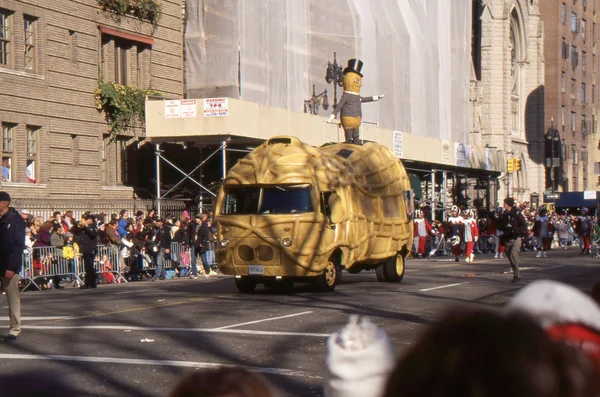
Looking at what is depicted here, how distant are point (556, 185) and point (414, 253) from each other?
5608 centimetres

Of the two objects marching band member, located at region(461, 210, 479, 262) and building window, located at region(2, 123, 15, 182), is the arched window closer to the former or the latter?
marching band member, located at region(461, 210, 479, 262)

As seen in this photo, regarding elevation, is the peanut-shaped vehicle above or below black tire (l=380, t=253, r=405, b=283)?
above

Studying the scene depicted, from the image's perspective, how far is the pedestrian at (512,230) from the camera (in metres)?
22.9

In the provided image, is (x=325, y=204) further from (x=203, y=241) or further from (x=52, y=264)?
(x=203, y=241)

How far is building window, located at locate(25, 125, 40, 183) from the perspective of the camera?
30297 mm

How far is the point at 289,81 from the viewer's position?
3928 cm

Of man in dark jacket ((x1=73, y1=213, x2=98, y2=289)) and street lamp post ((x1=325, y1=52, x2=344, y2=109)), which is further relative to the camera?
street lamp post ((x1=325, y1=52, x2=344, y2=109))

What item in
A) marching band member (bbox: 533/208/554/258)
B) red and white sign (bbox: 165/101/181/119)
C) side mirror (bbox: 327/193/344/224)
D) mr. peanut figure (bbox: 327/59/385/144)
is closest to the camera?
side mirror (bbox: 327/193/344/224)

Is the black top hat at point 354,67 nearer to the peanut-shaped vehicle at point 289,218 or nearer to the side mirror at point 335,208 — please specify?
the peanut-shaped vehicle at point 289,218

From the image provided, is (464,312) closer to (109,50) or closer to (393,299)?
(393,299)

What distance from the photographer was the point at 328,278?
20.7 metres

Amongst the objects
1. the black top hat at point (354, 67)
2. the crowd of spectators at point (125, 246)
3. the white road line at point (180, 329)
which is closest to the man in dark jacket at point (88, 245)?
the crowd of spectators at point (125, 246)

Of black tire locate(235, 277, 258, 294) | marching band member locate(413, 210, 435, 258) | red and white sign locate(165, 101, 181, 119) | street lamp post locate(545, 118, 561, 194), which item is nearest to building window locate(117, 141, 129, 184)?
red and white sign locate(165, 101, 181, 119)

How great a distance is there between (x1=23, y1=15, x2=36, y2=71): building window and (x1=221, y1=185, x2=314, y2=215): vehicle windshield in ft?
38.9
